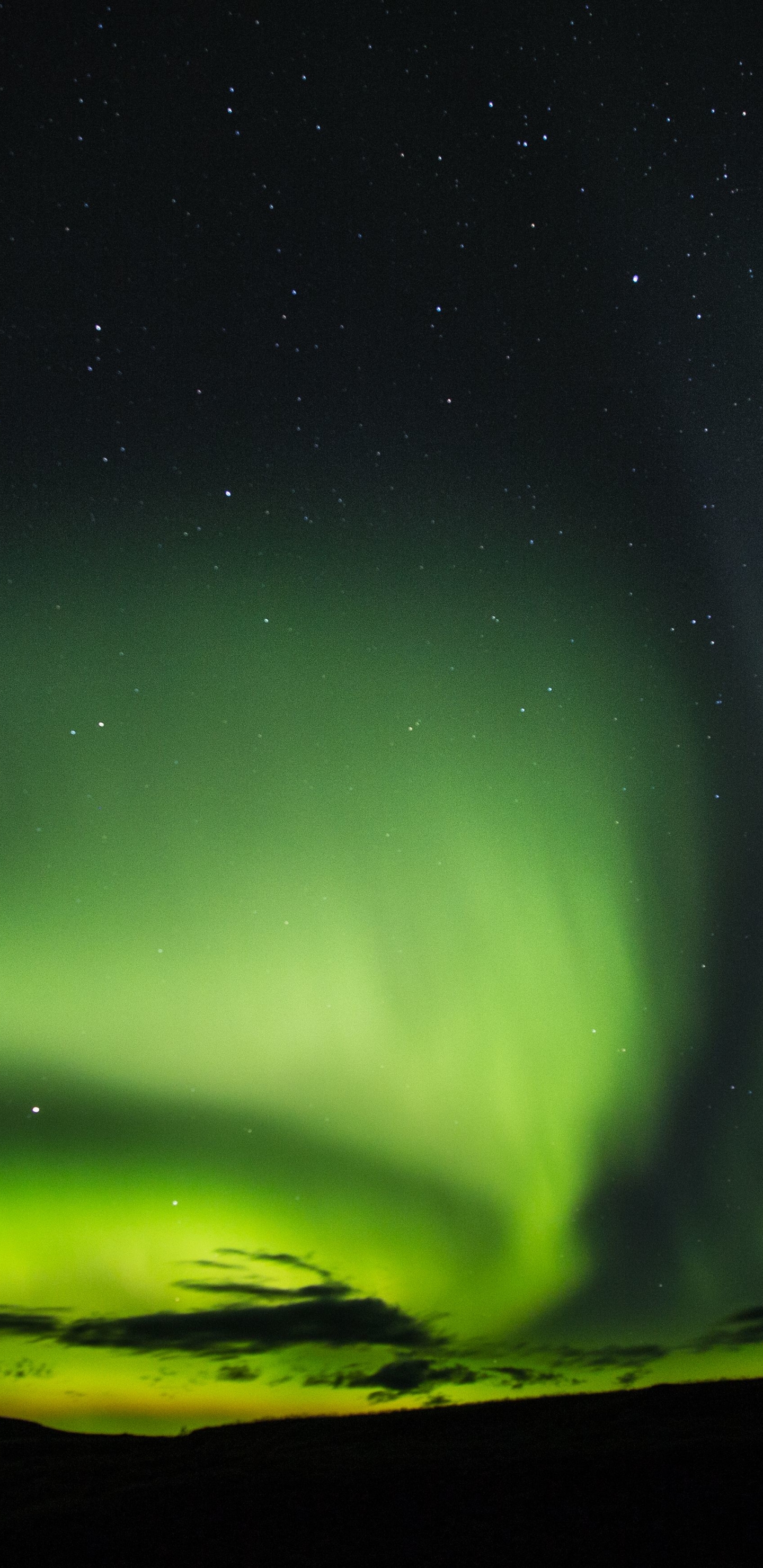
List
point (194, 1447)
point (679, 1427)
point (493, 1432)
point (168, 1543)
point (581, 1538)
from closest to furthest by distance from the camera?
point (581, 1538) → point (168, 1543) → point (679, 1427) → point (493, 1432) → point (194, 1447)

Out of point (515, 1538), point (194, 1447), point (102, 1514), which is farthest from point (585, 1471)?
point (194, 1447)

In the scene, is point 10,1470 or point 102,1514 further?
point 10,1470

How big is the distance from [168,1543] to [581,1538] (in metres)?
5.29

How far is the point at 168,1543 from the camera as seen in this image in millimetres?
13086

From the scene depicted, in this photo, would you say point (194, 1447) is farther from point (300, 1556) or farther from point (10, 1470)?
point (300, 1556)

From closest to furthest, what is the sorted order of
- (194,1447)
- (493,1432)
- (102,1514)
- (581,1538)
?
(581,1538), (102,1514), (493,1432), (194,1447)

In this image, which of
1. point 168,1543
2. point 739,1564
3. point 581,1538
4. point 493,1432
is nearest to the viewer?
point 739,1564

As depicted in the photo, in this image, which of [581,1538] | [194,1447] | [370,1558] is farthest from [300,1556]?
[194,1447]

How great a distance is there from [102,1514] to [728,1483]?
8.89 meters

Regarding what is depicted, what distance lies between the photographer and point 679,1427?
18.7m

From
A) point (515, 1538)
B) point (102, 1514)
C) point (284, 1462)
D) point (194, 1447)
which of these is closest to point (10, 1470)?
point (194, 1447)

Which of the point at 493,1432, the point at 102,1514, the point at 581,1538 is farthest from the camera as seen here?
the point at 493,1432

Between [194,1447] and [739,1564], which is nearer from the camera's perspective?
[739,1564]

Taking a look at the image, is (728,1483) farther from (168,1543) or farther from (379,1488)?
(168,1543)
